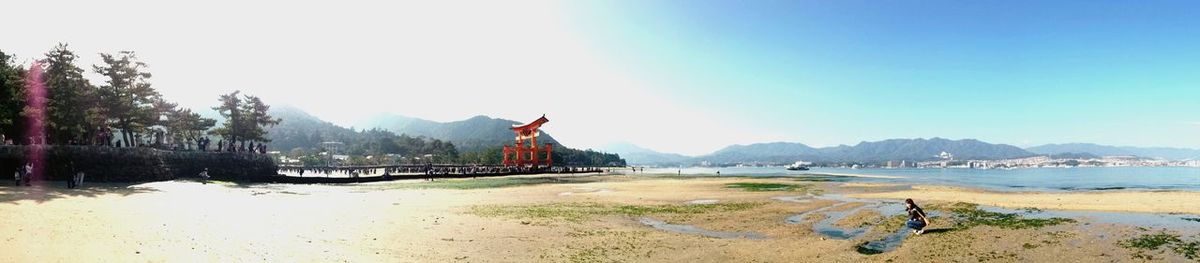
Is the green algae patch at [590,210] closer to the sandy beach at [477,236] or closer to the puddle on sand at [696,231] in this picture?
the sandy beach at [477,236]

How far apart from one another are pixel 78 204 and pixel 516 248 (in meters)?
15.9

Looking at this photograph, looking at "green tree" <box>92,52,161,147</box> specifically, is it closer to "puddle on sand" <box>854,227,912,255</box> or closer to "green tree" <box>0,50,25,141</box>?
"green tree" <box>0,50,25,141</box>

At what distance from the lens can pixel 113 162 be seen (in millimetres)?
33906

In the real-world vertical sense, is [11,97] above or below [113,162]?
above

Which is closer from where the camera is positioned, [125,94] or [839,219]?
[839,219]

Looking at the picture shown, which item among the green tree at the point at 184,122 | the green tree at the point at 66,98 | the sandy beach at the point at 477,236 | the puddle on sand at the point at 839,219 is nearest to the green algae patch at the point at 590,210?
the sandy beach at the point at 477,236

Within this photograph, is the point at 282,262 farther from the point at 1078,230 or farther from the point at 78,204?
the point at 1078,230

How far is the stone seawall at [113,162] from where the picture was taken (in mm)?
30594

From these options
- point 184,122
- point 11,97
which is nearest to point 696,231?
point 11,97

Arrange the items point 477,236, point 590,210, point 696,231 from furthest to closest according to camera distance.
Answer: point 590,210 → point 696,231 → point 477,236

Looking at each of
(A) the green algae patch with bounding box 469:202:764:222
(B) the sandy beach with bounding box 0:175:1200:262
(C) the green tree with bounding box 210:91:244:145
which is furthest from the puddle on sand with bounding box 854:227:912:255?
(C) the green tree with bounding box 210:91:244:145

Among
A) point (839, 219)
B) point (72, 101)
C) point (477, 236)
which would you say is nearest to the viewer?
point (477, 236)

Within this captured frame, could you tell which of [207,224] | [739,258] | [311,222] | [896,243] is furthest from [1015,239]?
[207,224]

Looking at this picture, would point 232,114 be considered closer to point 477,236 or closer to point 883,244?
point 477,236
